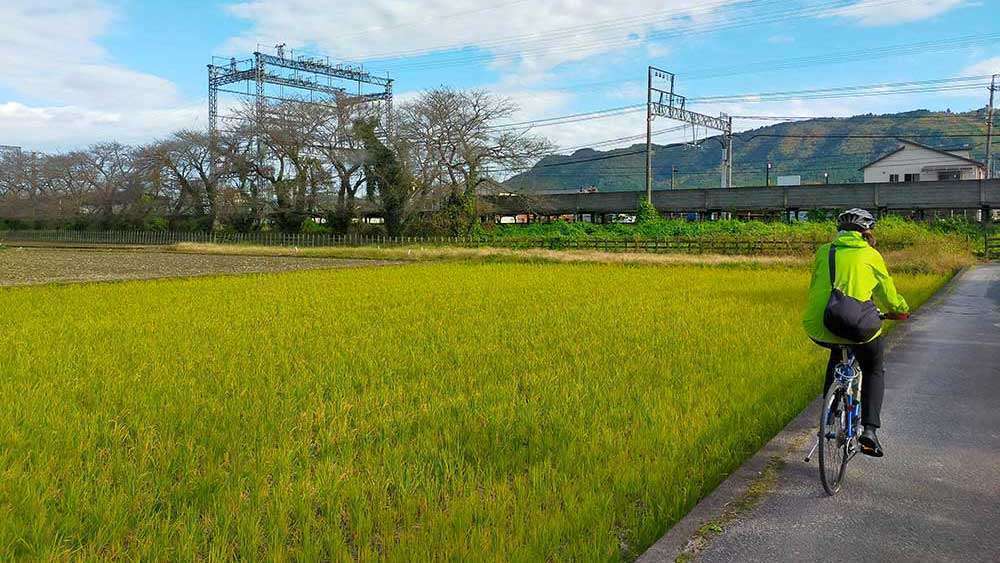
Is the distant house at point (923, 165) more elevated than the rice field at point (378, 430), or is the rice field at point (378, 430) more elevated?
the distant house at point (923, 165)

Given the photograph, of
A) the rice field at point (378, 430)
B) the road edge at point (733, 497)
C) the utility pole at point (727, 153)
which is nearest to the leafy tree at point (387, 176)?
the utility pole at point (727, 153)

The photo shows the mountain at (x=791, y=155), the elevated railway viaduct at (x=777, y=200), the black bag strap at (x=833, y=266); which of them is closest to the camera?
the black bag strap at (x=833, y=266)

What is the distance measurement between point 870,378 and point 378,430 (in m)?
3.16

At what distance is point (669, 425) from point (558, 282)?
48.2 ft

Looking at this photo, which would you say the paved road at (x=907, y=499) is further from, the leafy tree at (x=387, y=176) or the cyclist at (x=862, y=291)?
the leafy tree at (x=387, y=176)

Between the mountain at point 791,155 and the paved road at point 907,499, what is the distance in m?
127

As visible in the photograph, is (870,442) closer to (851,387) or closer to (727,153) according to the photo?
(851,387)

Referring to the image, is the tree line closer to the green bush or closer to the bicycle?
the green bush

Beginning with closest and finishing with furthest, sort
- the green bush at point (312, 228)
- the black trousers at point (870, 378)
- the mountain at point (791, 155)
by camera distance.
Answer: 1. the black trousers at point (870, 378)
2. the green bush at point (312, 228)
3. the mountain at point (791, 155)

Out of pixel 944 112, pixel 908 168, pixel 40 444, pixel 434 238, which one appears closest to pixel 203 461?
pixel 40 444

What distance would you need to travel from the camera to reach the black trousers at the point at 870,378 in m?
4.00

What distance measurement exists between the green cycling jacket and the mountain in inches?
5069

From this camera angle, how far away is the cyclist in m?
3.85

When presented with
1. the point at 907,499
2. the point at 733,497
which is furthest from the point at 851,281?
the point at 733,497
